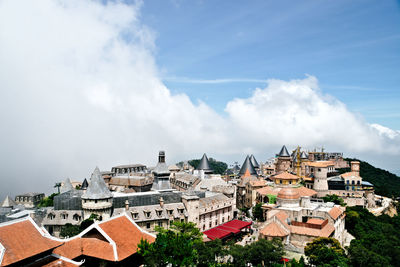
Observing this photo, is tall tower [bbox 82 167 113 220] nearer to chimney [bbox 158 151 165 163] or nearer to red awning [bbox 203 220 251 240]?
chimney [bbox 158 151 165 163]

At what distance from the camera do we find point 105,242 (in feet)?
92.3

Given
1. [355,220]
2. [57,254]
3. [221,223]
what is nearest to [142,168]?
[221,223]

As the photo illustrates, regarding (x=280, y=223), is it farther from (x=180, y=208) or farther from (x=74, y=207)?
(x=74, y=207)

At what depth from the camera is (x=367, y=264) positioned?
35750 millimetres

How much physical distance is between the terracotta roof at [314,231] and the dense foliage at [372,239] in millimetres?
3527

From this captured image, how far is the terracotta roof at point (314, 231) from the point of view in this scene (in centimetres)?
4162

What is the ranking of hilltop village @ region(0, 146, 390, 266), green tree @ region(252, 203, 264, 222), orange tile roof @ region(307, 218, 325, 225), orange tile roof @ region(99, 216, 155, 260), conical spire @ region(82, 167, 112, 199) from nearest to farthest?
hilltop village @ region(0, 146, 390, 266), orange tile roof @ region(99, 216, 155, 260), conical spire @ region(82, 167, 112, 199), orange tile roof @ region(307, 218, 325, 225), green tree @ region(252, 203, 264, 222)

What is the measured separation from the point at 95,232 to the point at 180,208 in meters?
A: 21.6

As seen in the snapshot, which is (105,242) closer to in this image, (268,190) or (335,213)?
(335,213)

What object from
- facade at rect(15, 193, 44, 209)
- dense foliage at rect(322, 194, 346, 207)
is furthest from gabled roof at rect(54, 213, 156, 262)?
facade at rect(15, 193, 44, 209)

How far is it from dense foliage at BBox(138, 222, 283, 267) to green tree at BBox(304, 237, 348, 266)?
448cm

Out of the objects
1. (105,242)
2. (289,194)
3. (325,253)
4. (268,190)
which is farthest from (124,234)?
(268,190)

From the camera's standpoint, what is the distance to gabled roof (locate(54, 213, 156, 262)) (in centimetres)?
2688

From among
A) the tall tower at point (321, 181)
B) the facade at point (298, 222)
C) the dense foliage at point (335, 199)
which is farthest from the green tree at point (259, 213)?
the tall tower at point (321, 181)
